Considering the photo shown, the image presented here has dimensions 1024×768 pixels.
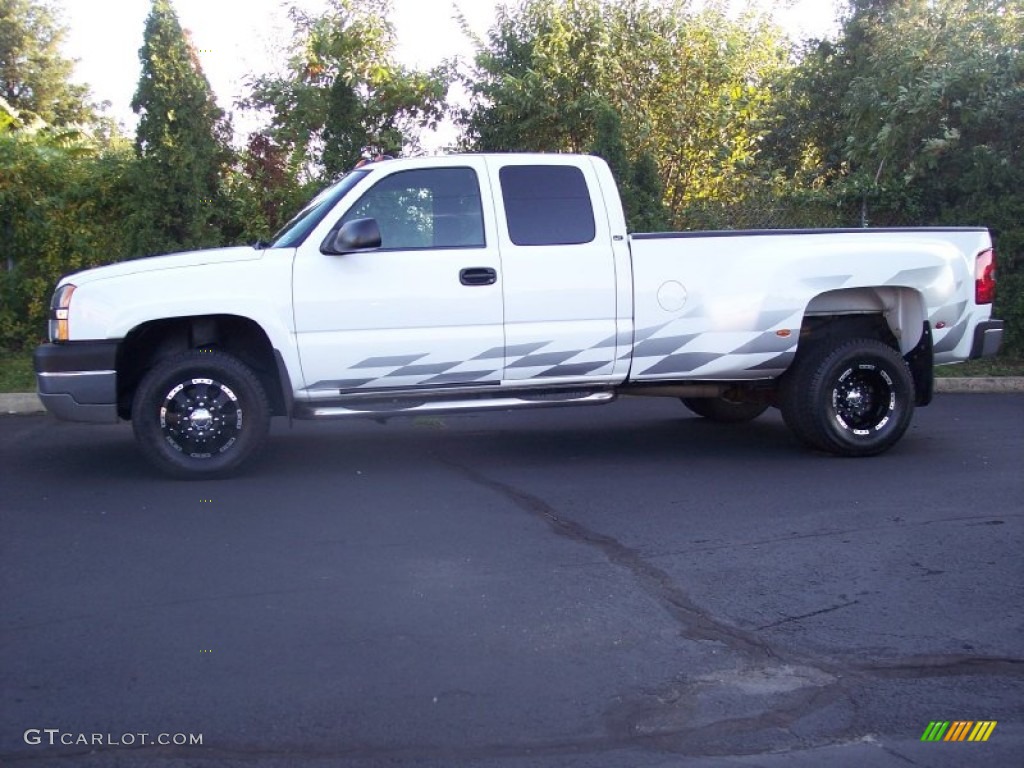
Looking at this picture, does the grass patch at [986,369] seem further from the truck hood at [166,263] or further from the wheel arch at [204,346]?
the truck hood at [166,263]

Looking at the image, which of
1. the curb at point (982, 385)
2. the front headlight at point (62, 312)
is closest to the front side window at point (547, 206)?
the front headlight at point (62, 312)

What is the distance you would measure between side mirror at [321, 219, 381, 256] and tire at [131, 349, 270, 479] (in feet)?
3.43

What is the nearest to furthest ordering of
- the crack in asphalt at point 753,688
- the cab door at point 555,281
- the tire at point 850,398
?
the crack in asphalt at point 753,688, the cab door at point 555,281, the tire at point 850,398

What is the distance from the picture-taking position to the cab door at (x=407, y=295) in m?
7.61

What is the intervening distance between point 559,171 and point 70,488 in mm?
3932

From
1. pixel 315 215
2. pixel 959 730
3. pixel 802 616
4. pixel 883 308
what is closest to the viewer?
pixel 959 730

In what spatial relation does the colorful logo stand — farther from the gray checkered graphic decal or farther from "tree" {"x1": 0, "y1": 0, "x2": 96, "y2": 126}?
"tree" {"x1": 0, "y1": 0, "x2": 96, "y2": 126}

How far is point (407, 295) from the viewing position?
7.65m

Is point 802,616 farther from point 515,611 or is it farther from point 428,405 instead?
point 428,405

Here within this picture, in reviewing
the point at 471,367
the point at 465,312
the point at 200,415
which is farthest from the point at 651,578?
the point at 200,415

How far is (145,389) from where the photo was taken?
298 inches

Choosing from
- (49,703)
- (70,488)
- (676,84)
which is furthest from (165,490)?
(676,84)

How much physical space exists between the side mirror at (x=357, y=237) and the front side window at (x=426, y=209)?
23cm

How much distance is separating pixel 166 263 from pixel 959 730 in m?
5.59
